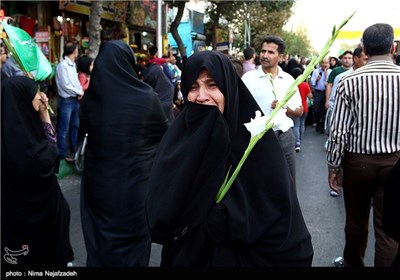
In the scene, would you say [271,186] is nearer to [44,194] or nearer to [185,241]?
[185,241]

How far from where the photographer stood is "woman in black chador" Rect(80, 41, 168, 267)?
9.96ft

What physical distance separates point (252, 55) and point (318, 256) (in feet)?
16.7

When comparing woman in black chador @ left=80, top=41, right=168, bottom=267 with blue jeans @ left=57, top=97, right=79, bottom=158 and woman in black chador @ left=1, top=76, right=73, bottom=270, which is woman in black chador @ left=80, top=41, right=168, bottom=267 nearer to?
woman in black chador @ left=1, top=76, right=73, bottom=270

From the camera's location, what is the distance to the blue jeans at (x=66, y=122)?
6707mm

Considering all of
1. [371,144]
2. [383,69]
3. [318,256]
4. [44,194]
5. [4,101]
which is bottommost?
[318,256]

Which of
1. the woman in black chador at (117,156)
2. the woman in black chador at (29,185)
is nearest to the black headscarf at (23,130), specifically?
the woman in black chador at (29,185)

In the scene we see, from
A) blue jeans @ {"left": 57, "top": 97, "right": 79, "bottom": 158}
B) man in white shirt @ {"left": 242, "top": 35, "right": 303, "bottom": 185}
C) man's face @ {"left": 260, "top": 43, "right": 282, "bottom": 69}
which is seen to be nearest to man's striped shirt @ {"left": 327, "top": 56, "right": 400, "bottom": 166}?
man in white shirt @ {"left": 242, "top": 35, "right": 303, "bottom": 185}

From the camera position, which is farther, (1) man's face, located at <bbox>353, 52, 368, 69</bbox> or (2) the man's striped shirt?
(1) man's face, located at <bbox>353, 52, 368, 69</bbox>

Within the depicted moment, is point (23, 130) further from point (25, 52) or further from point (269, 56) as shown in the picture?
point (269, 56)

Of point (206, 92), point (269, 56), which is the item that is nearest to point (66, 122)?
point (269, 56)

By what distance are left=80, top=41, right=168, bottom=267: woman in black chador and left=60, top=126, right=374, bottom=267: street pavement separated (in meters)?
0.71

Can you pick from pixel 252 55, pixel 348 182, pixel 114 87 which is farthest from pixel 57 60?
pixel 348 182

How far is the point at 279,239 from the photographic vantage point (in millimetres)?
1759

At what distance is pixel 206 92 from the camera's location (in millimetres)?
1921
